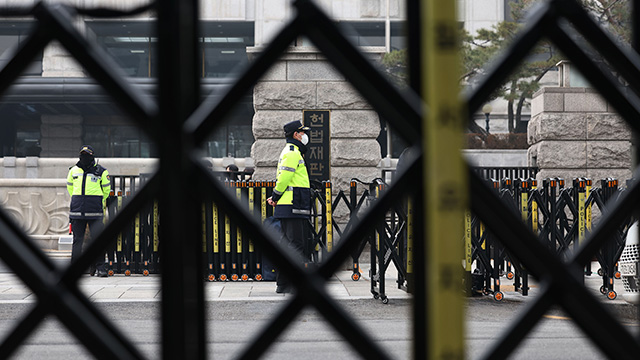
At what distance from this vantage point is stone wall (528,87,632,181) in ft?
43.8

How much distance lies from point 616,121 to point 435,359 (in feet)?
44.8

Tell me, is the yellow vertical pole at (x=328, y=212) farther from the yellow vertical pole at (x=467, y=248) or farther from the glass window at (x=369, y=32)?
the glass window at (x=369, y=32)

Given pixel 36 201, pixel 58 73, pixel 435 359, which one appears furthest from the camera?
pixel 58 73

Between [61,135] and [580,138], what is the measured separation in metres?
29.8

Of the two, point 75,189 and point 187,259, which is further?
point 75,189

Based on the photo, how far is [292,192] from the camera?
8.18m

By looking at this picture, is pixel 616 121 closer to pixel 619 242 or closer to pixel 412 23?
pixel 619 242

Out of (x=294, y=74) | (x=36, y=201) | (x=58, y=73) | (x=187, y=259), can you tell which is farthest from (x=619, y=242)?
(x=58, y=73)

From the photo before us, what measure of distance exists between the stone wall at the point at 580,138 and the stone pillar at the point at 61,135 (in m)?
28.5

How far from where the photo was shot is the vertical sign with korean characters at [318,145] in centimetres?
1160

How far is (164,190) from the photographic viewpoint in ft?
4.14

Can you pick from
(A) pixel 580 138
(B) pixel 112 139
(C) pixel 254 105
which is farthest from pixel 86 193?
(B) pixel 112 139

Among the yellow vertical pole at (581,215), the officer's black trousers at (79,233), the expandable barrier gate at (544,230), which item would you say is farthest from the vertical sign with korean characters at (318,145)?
the yellow vertical pole at (581,215)

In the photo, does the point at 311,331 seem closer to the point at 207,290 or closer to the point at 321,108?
the point at 207,290
